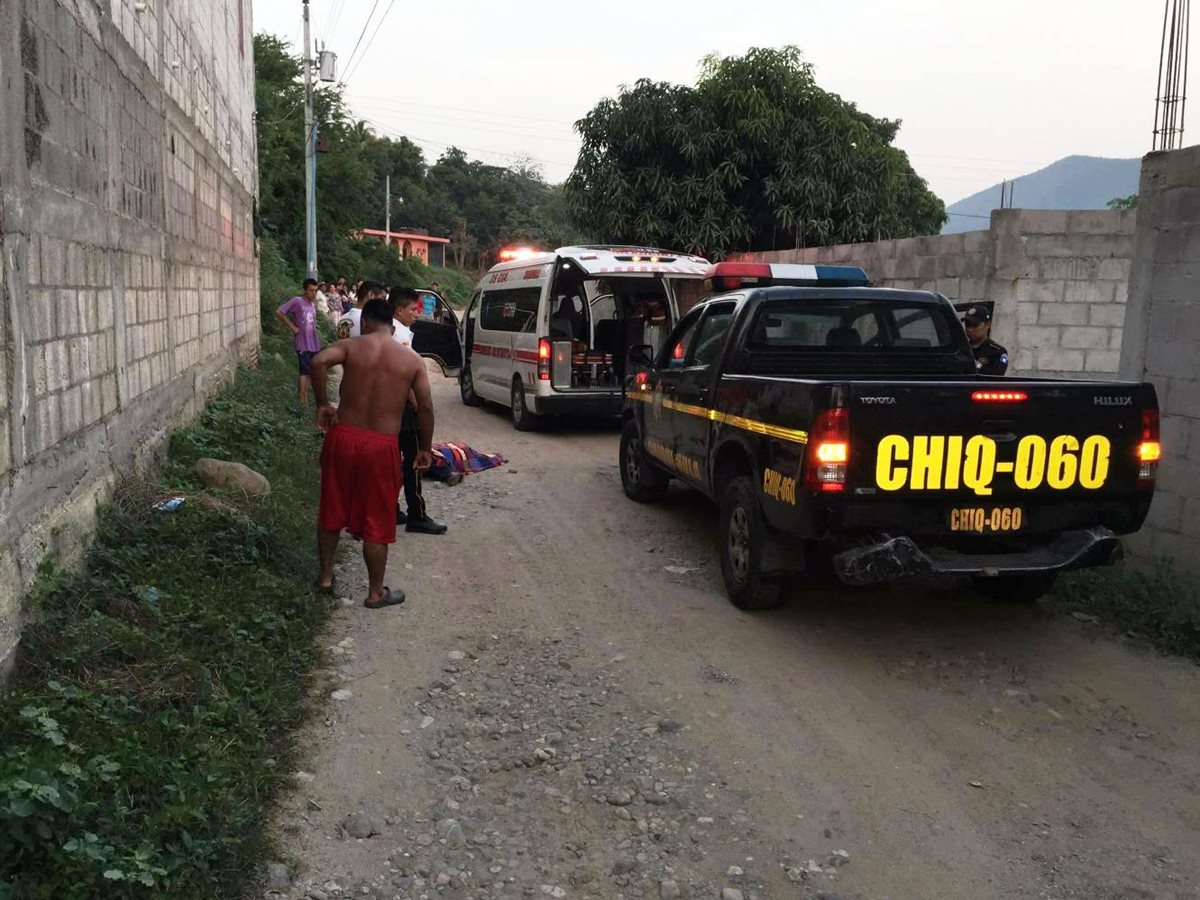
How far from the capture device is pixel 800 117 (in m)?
19.1

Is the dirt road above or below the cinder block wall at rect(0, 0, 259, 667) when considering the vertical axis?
below

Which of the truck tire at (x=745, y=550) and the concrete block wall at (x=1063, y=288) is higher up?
the concrete block wall at (x=1063, y=288)

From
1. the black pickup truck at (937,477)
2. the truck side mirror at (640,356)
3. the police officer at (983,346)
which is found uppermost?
the police officer at (983,346)

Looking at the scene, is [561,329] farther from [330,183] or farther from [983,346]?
[330,183]

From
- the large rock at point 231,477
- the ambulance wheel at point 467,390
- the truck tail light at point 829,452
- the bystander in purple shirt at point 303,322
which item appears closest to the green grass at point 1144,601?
the truck tail light at point 829,452

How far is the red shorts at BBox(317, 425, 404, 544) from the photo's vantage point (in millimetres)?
5395

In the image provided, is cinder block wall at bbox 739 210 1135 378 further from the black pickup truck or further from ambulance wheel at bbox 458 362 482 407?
ambulance wheel at bbox 458 362 482 407

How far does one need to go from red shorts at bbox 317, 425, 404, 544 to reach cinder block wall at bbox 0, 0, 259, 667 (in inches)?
46.7

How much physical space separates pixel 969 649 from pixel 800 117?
52.1ft

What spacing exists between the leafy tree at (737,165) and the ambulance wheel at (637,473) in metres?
10.9

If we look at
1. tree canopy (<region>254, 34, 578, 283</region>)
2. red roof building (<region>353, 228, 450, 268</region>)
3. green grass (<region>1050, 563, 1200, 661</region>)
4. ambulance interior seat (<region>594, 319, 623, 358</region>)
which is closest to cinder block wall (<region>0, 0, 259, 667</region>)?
ambulance interior seat (<region>594, 319, 623, 358</region>)

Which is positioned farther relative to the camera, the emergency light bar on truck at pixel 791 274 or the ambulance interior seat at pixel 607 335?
the ambulance interior seat at pixel 607 335

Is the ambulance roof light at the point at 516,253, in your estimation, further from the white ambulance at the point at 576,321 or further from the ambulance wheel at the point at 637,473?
the ambulance wheel at the point at 637,473

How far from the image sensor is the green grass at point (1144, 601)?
5219 millimetres
